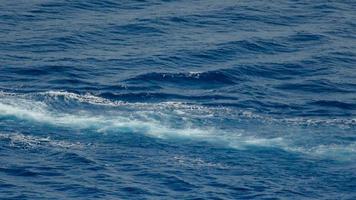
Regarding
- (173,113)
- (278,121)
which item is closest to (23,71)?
(173,113)

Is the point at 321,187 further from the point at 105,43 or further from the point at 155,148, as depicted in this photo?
the point at 105,43

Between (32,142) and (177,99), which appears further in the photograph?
(177,99)

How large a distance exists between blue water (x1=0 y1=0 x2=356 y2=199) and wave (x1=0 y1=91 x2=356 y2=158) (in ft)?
0.69

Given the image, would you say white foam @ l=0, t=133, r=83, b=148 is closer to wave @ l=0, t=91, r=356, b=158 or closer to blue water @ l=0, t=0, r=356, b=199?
blue water @ l=0, t=0, r=356, b=199

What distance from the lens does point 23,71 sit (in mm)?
106562

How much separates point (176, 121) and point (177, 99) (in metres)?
6.67

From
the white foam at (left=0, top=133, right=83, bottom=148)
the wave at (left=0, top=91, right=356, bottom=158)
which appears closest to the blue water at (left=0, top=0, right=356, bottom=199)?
the white foam at (left=0, top=133, right=83, bottom=148)

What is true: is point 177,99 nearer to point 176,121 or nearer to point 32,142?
point 176,121

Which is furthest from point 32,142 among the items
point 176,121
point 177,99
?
point 177,99

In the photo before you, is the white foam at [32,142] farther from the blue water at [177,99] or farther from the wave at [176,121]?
the wave at [176,121]

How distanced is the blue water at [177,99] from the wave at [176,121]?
21 centimetres

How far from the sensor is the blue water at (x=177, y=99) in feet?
261

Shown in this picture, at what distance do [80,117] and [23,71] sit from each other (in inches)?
658

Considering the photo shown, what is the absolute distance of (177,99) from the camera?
98.9 m
